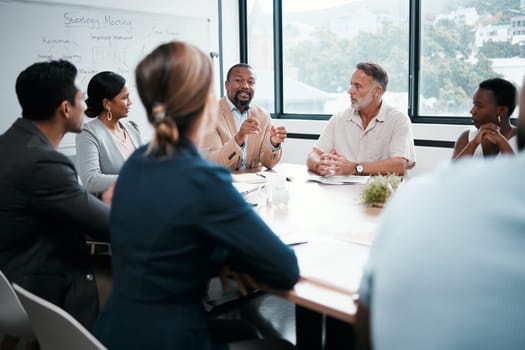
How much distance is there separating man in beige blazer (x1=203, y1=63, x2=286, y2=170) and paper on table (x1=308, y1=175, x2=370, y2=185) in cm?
43

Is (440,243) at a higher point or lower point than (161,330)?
higher

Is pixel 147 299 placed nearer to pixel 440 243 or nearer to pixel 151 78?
pixel 151 78

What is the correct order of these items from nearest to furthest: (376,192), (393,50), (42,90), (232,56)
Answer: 1. (42,90)
2. (376,192)
3. (393,50)
4. (232,56)

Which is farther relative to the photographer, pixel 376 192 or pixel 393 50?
pixel 393 50

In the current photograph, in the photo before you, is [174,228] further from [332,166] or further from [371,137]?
[371,137]

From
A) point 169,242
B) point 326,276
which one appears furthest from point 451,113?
point 169,242

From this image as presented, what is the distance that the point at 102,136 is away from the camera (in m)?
2.71

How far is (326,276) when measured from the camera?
1.41 m

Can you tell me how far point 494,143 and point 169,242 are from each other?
6.98ft

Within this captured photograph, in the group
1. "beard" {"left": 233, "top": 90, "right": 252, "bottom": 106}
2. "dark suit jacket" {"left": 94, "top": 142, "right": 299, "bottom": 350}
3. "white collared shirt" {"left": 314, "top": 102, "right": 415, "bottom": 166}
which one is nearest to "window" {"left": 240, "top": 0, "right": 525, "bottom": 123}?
"white collared shirt" {"left": 314, "top": 102, "right": 415, "bottom": 166}

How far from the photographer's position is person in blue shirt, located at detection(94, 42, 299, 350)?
1219 millimetres

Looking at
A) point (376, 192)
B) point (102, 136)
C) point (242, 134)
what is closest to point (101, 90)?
point (102, 136)

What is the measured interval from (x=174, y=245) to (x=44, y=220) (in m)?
0.73

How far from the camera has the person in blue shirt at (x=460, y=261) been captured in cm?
73
